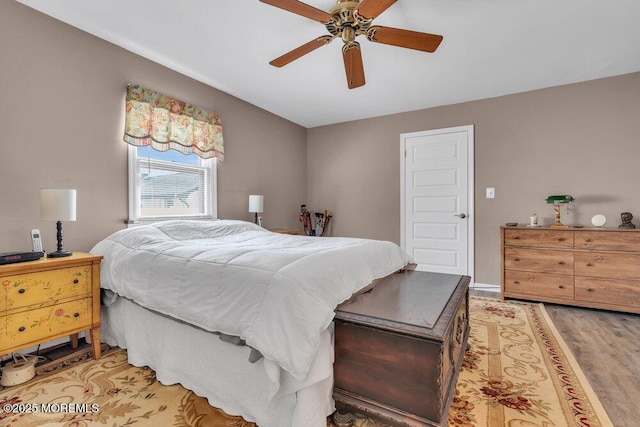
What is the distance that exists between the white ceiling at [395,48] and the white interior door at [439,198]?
0.60m

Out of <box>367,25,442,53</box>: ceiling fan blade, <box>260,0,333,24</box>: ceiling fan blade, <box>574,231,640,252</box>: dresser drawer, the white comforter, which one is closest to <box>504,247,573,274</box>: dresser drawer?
<box>574,231,640,252</box>: dresser drawer

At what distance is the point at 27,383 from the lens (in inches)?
69.6

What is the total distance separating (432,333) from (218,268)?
104 centimetres

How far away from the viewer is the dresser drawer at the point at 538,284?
10.0 ft

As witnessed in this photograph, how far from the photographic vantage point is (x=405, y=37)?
1.97m

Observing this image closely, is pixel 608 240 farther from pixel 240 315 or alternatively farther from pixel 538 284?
pixel 240 315

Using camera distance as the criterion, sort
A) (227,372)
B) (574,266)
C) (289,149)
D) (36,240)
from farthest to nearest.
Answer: (289,149), (574,266), (36,240), (227,372)

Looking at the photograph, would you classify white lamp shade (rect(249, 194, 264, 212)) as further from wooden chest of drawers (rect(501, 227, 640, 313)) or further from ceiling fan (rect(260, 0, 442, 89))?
wooden chest of drawers (rect(501, 227, 640, 313))

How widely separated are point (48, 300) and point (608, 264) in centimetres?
449

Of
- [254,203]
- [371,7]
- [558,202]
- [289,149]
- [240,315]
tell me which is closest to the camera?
[240,315]

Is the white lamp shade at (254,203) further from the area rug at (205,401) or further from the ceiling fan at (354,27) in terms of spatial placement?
the area rug at (205,401)

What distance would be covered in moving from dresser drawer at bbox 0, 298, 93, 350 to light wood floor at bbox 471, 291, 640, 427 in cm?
300

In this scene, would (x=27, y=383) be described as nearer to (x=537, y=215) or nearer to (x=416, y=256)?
(x=416, y=256)

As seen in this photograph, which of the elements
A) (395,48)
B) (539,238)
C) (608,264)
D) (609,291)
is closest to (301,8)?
(395,48)
